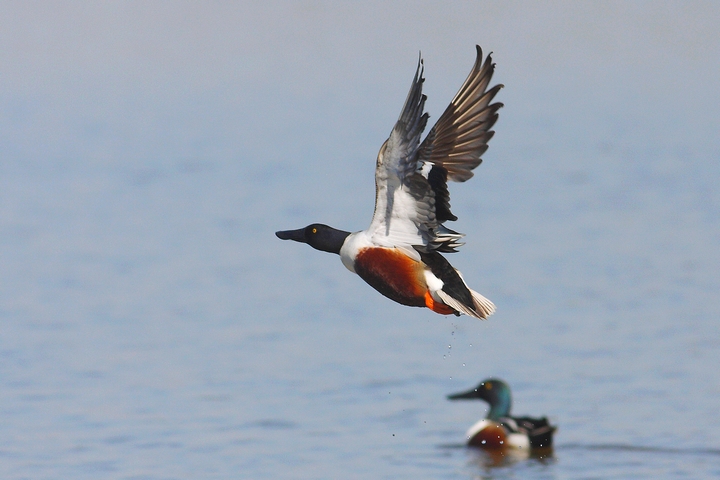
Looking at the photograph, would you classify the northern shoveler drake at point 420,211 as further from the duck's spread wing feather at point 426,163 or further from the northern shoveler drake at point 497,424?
the northern shoveler drake at point 497,424

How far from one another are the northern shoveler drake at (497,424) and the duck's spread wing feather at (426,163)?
8551 millimetres

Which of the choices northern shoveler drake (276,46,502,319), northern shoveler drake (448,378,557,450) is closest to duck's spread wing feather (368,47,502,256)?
northern shoveler drake (276,46,502,319)

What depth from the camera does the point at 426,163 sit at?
6.65 metres

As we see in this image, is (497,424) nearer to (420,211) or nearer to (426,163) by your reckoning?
(426,163)

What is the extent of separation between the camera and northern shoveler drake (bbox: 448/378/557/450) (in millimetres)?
14984

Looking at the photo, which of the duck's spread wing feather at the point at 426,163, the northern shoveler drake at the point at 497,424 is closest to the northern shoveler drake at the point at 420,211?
the duck's spread wing feather at the point at 426,163

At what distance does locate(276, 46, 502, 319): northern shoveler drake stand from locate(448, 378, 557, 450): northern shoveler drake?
28.1 ft

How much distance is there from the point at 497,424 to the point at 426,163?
9.07m

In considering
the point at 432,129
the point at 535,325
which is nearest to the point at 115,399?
the point at 535,325

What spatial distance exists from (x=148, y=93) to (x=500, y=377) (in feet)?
132

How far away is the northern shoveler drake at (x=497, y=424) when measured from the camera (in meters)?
15.0

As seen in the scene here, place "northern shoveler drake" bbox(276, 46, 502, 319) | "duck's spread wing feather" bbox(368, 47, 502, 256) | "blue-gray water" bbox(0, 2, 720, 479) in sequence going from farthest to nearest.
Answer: "blue-gray water" bbox(0, 2, 720, 479) → "northern shoveler drake" bbox(276, 46, 502, 319) → "duck's spread wing feather" bbox(368, 47, 502, 256)

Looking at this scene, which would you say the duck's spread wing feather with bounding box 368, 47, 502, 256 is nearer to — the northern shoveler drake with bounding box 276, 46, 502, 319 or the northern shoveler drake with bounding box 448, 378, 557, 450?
the northern shoveler drake with bounding box 276, 46, 502, 319

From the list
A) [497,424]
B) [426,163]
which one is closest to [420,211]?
[426,163]
